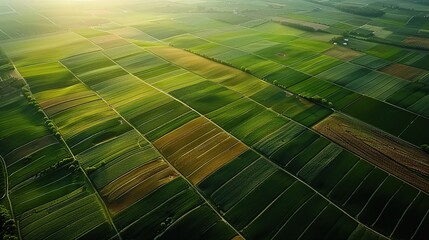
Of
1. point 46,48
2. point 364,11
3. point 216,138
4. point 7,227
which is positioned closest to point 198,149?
point 216,138

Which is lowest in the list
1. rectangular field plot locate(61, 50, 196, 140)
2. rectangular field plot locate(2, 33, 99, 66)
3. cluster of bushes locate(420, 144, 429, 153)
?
rectangular field plot locate(2, 33, 99, 66)

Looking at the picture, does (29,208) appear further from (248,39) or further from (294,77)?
(248,39)

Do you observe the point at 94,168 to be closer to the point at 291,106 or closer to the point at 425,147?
the point at 291,106

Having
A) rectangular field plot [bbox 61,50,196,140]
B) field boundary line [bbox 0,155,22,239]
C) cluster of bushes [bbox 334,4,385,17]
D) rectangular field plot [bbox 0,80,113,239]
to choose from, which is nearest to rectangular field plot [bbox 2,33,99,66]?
rectangular field plot [bbox 61,50,196,140]

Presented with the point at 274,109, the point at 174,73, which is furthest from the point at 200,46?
the point at 274,109

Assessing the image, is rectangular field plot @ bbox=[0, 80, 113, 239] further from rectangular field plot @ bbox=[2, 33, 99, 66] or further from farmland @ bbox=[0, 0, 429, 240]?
rectangular field plot @ bbox=[2, 33, 99, 66]

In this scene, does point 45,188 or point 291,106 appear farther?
point 291,106
